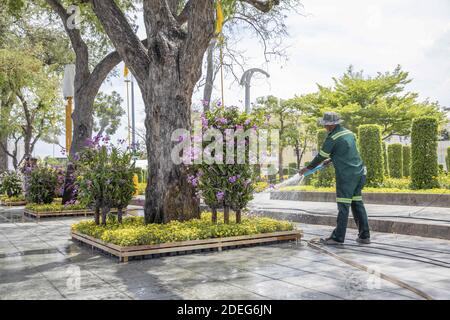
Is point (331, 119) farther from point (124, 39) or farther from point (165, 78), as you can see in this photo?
point (124, 39)

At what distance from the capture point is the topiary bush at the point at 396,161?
2281 centimetres

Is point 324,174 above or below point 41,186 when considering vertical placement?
above

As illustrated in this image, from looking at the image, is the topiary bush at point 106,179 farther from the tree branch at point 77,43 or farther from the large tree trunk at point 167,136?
the tree branch at point 77,43

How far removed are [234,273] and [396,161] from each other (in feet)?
62.3

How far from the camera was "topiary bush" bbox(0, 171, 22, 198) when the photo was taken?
2208 cm

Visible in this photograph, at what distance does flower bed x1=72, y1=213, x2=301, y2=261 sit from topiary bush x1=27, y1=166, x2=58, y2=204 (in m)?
7.42

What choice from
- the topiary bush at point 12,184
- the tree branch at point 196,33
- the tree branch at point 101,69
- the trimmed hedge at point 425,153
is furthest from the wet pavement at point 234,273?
the topiary bush at point 12,184

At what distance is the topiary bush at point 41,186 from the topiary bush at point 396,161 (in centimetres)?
1521

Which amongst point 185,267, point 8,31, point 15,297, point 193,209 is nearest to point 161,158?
point 193,209

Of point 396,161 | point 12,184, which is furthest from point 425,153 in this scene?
point 12,184

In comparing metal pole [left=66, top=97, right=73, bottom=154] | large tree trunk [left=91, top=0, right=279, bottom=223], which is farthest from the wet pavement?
metal pole [left=66, top=97, right=73, bottom=154]

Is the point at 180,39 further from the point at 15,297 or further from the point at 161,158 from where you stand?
the point at 15,297

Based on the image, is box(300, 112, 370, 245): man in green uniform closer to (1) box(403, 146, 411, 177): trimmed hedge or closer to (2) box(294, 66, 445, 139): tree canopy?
(1) box(403, 146, 411, 177): trimmed hedge

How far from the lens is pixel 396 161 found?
75.5 ft
